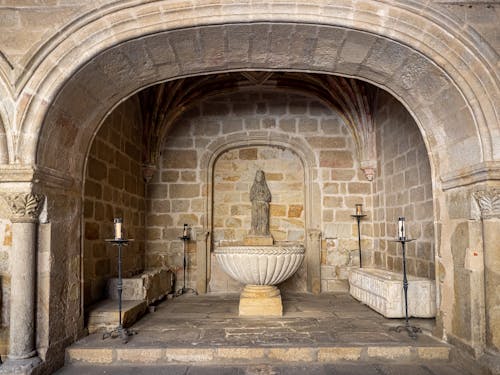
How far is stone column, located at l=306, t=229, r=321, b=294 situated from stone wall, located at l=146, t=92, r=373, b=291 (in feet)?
0.44

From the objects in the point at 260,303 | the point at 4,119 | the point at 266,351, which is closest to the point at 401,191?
the point at 260,303

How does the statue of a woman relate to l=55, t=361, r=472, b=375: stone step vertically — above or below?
above

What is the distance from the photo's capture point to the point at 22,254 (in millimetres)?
3285

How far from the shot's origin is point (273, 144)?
7.17 m

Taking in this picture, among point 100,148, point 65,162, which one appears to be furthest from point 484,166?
point 100,148

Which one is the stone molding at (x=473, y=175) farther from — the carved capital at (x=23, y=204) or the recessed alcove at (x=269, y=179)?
the carved capital at (x=23, y=204)

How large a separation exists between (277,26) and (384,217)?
392 centimetres

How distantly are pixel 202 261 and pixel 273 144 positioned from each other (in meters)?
2.24

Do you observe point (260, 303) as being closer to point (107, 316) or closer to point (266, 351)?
point (266, 351)

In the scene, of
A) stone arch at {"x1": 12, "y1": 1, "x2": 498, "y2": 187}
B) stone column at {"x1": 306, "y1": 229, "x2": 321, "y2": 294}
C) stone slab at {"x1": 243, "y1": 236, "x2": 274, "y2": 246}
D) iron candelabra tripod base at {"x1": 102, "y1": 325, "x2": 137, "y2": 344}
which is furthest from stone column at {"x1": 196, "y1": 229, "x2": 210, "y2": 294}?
stone arch at {"x1": 12, "y1": 1, "x2": 498, "y2": 187}

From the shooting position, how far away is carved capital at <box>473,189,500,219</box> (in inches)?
125

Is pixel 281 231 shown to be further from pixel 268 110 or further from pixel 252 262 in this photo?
pixel 252 262

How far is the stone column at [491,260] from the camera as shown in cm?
318

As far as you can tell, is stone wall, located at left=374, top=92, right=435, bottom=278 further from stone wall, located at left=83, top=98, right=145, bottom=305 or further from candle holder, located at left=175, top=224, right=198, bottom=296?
stone wall, located at left=83, top=98, right=145, bottom=305
